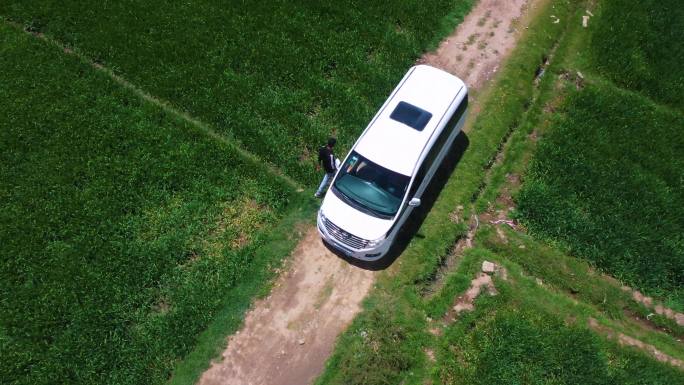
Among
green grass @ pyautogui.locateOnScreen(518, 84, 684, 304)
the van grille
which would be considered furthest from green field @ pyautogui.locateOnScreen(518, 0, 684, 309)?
the van grille

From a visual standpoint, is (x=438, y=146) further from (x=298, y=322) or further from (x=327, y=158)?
(x=298, y=322)

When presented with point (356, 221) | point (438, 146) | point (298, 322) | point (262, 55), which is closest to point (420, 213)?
point (438, 146)

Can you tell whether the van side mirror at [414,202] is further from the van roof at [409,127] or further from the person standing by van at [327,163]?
the person standing by van at [327,163]

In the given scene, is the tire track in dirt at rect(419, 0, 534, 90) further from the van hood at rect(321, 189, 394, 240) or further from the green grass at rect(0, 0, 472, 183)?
the van hood at rect(321, 189, 394, 240)

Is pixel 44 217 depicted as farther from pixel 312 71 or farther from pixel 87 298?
pixel 312 71

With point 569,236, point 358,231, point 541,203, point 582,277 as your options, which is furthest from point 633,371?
point 358,231

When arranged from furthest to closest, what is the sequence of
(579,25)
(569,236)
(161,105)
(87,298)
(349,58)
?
1. (579,25)
2. (349,58)
3. (161,105)
4. (569,236)
5. (87,298)
